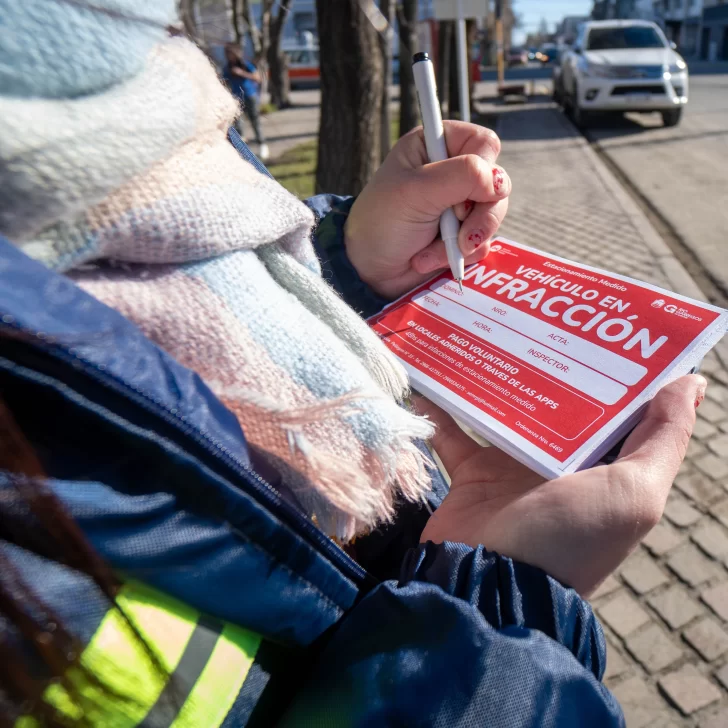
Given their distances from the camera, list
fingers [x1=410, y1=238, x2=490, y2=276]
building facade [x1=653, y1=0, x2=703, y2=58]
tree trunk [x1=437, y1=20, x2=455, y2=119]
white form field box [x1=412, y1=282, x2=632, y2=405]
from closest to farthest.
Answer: white form field box [x1=412, y1=282, x2=632, y2=405] < fingers [x1=410, y1=238, x2=490, y2=276] < tree trunk [x1=437, y1=20, x2=455, y2=119] < building facade [x1=653, y1=0, x2=703, y2=58]

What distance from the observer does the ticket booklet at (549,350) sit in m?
0.91

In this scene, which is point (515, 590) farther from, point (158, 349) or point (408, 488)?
point (158, 349)

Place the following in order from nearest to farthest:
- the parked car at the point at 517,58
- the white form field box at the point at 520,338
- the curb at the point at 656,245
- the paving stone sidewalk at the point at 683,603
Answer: the white form field box at the point at 520,338, the paving stone sidewalk at the point at 683,603, the curb at the point at 656,245, the parked car at the point at 517,58

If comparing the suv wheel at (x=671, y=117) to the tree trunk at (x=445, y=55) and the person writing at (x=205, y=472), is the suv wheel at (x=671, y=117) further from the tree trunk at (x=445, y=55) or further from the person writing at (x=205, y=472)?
the person writing at (x=205, y=472)

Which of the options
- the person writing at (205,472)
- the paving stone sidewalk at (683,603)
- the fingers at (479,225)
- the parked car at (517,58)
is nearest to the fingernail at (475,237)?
the fingers at (479,225)

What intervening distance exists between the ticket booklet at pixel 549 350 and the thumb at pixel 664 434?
2cm

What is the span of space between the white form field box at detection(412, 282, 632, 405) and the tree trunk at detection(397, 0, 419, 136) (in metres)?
6.97

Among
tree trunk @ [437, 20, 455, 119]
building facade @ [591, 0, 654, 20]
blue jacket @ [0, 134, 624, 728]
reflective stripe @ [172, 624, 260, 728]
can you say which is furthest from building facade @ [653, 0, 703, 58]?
reflective stripe @ [172, 624, 260, 728]

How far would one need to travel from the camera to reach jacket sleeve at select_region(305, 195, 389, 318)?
130 cm

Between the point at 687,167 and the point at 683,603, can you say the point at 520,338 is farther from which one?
the point at 687,167

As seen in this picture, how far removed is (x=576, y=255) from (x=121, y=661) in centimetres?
490

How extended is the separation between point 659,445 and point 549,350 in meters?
0.24

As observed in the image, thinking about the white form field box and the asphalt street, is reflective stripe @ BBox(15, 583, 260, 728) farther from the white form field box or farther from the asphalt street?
the asphalt street

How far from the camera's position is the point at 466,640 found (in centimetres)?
67
